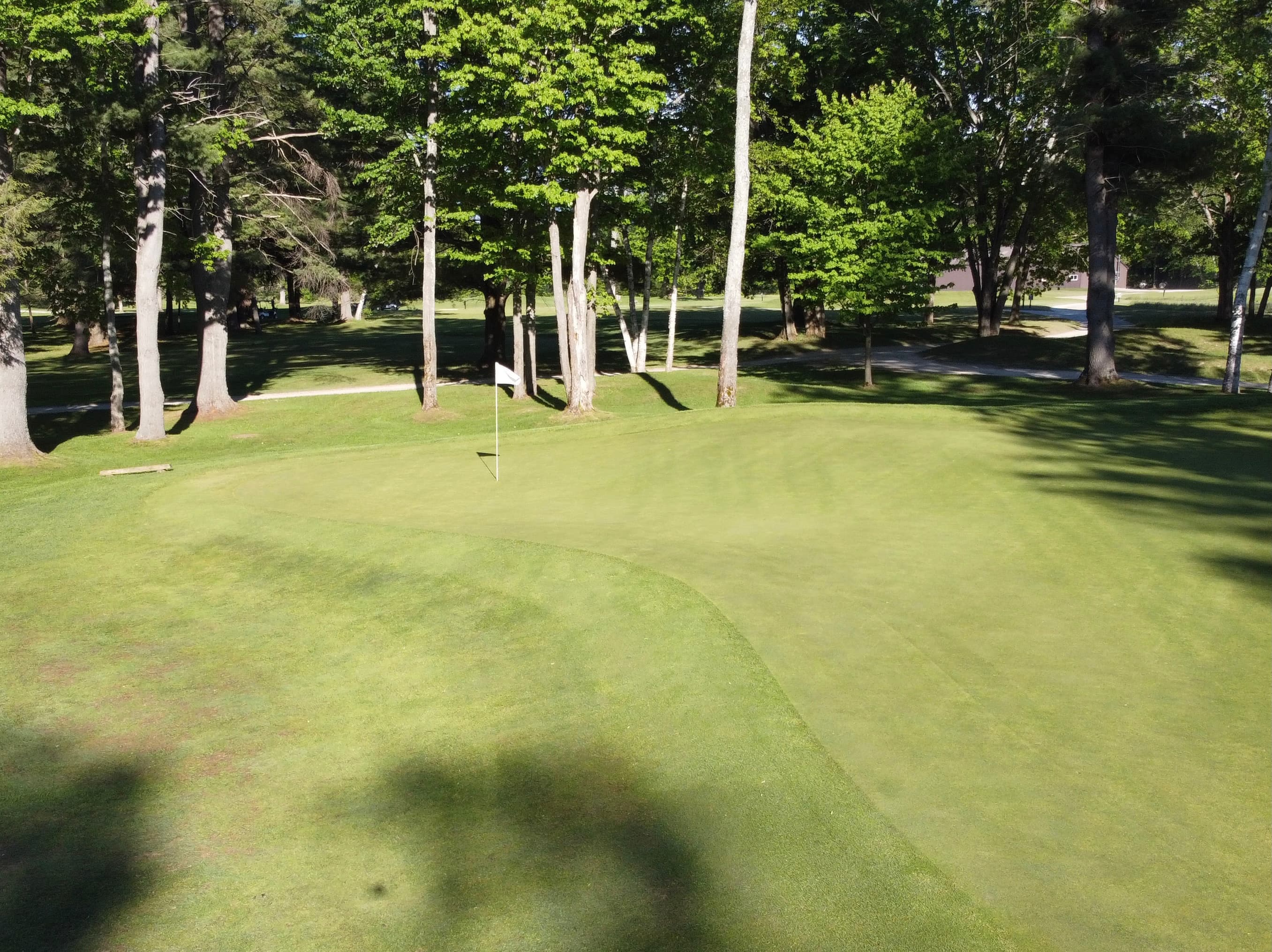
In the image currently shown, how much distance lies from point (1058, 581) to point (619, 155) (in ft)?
65.1

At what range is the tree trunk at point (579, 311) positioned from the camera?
93.1 feet

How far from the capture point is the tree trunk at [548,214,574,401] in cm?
2927

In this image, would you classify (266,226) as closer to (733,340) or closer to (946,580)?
(733,340)

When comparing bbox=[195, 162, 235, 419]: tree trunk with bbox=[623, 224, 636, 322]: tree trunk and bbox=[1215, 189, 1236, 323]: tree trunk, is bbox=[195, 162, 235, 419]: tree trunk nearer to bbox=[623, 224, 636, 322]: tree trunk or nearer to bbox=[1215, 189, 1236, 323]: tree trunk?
Answer: bbox=[623, 224, 636, 322]: tree trunk

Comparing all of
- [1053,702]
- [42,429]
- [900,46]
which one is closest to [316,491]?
[1053,702]

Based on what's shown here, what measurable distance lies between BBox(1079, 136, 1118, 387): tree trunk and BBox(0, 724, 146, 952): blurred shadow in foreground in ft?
98.6

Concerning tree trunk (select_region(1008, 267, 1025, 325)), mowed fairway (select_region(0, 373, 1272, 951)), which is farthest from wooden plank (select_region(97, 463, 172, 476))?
tree trunk (select_region(1008, 267, 1025, 325))

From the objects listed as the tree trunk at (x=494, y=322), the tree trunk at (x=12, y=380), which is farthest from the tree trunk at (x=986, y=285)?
the tree trunk at (x=12, y=380)

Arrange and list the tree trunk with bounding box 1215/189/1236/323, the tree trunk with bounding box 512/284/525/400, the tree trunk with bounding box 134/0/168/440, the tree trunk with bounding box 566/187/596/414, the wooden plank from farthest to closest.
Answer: the tree trunk with bounding box 1215/189/1236/323 → the tree trunk with bounding box 512/284/525/400 → the tree trunk with bounding box 566/187/596/414 → the tree trunk with bounding box 134/0/168/440 → the wooden plank

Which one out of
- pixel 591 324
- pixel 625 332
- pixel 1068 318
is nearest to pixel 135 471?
pixel 591 324

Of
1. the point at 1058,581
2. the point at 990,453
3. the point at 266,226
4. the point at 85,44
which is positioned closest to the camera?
the point at 1058,581

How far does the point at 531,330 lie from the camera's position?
3503 cm

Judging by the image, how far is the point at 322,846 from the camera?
5.58 m

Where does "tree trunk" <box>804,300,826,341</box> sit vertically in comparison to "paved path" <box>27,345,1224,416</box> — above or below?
above
